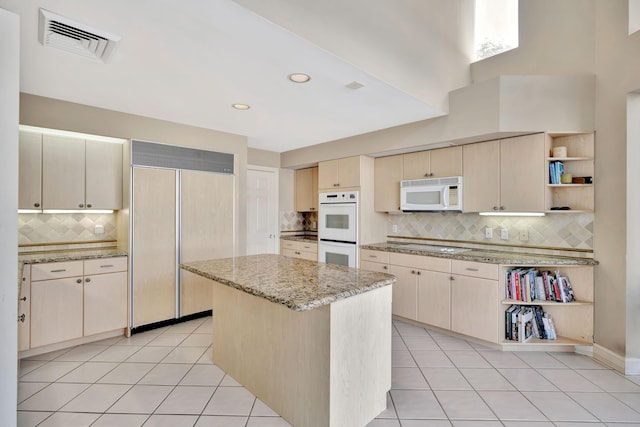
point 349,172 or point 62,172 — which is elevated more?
point 349,172

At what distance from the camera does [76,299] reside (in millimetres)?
2961

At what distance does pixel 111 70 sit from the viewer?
7.50 ft

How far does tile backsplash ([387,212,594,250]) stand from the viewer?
3021mm

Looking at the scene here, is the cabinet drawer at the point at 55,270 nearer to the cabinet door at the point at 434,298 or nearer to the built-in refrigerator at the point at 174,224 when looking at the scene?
the built-in refrigerator at the point at 174,224

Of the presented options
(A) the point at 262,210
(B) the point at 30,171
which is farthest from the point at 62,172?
(A) the point at 262,210

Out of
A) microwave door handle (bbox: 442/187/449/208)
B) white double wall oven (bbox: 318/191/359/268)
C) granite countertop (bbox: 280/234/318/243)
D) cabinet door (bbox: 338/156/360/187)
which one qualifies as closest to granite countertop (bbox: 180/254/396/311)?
white double wall oven (bbox: 318/191/359/268)

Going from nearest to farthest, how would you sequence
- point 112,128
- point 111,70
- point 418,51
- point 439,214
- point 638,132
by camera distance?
point 111,70
point 638,132
point 418,51
point 112,128
point 439,214

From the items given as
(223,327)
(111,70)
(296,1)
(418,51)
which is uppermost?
(418,51)

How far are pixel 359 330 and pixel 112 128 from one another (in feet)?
10.1

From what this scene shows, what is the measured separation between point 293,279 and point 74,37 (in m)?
1.93

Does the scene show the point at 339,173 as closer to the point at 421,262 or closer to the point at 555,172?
the point at 421,262

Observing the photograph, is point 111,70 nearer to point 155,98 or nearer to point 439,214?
point 155,98

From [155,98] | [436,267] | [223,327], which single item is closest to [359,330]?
[223,327]

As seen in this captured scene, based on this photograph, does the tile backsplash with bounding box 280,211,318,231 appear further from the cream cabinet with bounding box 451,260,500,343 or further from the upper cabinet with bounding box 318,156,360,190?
the cream cabinet with bounding box 451,260,500,343
